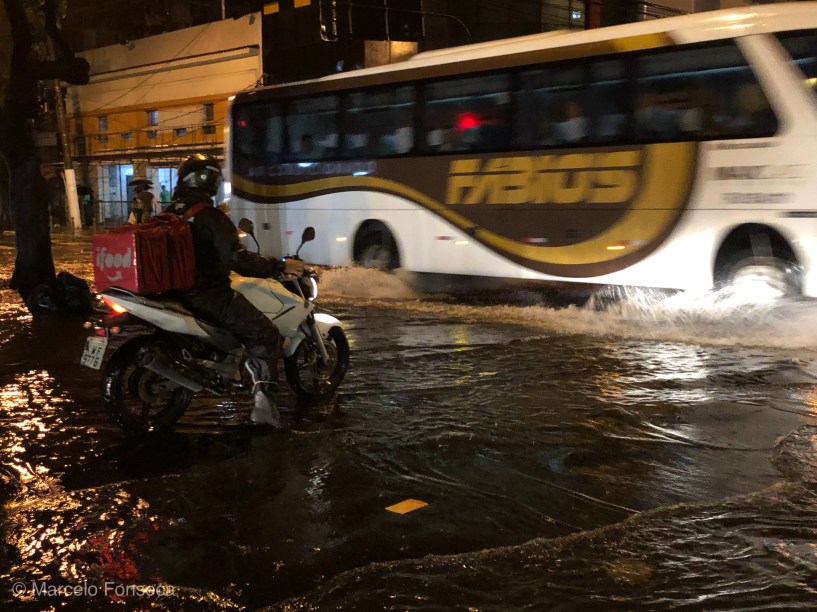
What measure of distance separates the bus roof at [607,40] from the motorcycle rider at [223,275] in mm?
6403

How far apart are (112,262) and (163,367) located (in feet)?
2.47

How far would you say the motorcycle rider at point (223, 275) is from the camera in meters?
5.57

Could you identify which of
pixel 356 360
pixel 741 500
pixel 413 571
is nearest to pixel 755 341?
pixel 356 360

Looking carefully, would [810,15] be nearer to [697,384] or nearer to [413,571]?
[697,384]

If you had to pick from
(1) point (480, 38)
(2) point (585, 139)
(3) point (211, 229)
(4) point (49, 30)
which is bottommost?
(3) point (211, 229)

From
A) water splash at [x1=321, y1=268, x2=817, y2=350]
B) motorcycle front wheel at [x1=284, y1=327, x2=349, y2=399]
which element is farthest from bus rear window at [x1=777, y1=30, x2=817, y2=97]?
motorcycle front wheel at [x1=284, y1=327, x2=349, y2=399]

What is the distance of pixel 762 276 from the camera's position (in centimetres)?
944

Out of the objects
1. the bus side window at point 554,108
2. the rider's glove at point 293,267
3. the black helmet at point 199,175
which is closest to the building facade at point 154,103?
the bus side window at point 554,108

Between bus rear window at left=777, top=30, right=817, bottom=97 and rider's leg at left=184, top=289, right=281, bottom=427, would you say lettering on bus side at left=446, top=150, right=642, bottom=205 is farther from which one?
rider's leg at left=184, top=289, right=281, bottom=427

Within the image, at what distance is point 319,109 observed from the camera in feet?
45.1

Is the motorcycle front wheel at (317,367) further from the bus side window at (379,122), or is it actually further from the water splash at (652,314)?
the bus side window at (379,122)

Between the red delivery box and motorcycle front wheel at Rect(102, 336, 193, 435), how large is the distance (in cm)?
43

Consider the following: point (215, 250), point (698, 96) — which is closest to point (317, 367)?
point (215, 250)

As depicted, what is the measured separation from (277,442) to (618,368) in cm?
363
